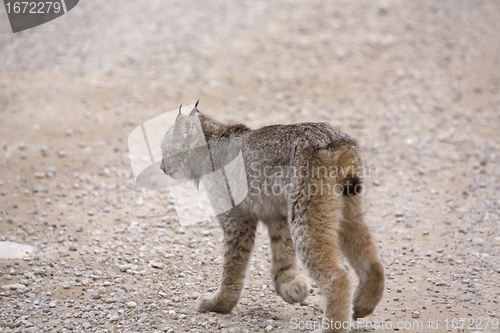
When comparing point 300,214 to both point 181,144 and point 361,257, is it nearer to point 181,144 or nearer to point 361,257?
point 361,257

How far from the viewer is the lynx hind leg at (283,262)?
5129mm

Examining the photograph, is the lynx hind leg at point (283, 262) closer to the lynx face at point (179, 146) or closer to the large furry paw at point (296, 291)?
the large furry paw at point (296, 291)

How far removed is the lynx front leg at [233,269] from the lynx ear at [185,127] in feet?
3.58

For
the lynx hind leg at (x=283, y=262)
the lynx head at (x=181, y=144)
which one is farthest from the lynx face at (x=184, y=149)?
the lynx hind leg at (x=283, y=262)

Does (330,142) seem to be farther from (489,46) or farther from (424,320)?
(489,46)

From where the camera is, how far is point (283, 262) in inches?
209

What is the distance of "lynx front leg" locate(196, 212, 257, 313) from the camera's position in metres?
4.98

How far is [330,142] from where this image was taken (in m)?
4.56

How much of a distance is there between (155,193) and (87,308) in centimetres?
299

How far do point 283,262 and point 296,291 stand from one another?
355mm
